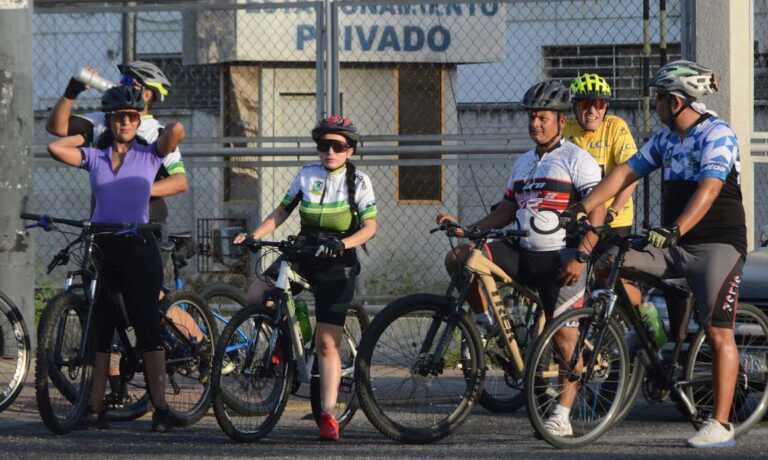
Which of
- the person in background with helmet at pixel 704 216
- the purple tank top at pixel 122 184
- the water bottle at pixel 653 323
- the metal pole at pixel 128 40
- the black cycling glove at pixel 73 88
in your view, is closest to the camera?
the person in background with helmet at pixel 704 216

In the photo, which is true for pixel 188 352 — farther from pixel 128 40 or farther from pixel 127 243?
pixel 128 40

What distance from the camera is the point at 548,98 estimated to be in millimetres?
9461

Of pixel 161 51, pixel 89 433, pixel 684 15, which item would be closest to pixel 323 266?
pixel 89 433

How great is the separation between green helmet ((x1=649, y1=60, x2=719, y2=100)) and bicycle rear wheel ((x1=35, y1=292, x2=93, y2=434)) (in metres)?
3.29

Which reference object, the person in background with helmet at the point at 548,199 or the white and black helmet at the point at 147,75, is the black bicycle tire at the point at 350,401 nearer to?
the person in background with helmet at the point at 548,199

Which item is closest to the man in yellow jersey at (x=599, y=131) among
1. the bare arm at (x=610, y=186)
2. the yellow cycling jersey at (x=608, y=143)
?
the yellow cycling jersey at (x=608, y=143)

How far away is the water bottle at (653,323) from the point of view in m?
9.01

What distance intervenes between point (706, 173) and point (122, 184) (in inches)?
121

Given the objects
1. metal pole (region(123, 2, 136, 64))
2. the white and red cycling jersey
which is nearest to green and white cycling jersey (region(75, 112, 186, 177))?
the white and red cycling jersey

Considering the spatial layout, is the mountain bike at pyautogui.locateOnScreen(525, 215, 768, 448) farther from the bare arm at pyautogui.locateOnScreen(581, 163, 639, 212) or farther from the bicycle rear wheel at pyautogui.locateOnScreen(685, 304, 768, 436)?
the bare arm at pyautogui.locateOnScreen(581, 163, 639, 212)

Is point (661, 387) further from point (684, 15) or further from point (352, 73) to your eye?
point (352, 73)

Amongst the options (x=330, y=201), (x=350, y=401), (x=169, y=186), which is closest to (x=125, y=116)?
(x=169, y=186)

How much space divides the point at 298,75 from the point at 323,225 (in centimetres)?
1087

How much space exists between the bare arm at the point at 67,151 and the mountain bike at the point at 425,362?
1.90 m
